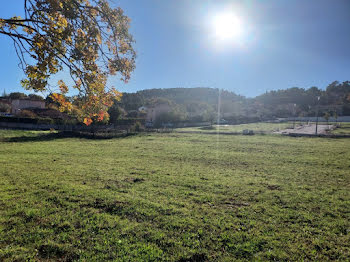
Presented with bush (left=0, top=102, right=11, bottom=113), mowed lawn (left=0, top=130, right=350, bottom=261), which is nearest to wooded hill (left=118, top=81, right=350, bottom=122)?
bush (left=0, top=102, right=11, bottom=113)

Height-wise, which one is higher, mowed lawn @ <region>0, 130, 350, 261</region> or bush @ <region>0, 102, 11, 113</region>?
bush @ <region>0, 102, 11, 113</region>

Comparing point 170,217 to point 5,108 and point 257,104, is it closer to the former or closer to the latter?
point 5,108

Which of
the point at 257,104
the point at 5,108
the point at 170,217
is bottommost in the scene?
the point at 170,217

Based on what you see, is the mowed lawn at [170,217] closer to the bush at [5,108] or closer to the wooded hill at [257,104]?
the wooded hill at [257,104]

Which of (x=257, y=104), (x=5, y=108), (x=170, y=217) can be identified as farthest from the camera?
(x=257, y=104)

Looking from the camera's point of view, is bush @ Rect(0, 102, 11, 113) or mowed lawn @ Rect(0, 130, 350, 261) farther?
bush @ Rect(0, 102, 11, 113)

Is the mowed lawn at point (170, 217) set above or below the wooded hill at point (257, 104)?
below

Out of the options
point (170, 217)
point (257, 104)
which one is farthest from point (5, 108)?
point (257, 104)

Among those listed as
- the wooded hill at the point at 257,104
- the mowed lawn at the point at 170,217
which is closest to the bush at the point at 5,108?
the wooded hill at the point at 257,104

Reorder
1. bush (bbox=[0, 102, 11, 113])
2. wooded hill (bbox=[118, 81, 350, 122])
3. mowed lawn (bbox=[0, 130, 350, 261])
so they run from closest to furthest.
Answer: mowed lawn (bbox=[0, 130, 350, 261]) → bush (bbox=[0, 102, 11, 113]) → wooded hill (bbox=[118, 81, 350, 122])

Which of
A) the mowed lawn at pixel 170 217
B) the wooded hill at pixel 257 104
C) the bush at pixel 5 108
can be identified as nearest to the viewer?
the mowed lawn at pixel 170 217

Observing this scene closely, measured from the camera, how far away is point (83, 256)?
3.29m

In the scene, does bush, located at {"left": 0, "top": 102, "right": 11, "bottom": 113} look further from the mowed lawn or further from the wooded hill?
the mowed lawn

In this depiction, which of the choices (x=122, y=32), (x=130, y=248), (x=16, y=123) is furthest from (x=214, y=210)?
(x=16, y=123)
